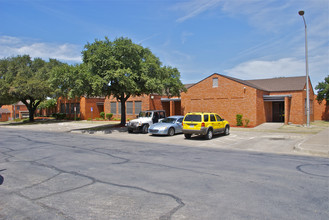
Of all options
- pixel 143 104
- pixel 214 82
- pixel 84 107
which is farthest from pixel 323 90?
pixel 84 107

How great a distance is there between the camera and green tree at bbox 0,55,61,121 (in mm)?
32438

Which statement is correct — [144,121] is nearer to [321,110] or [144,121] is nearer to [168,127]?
[168,127]

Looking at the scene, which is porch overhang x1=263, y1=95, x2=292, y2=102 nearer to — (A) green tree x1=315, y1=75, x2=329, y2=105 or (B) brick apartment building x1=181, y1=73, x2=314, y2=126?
(B) brick apartment building x1=181, y1=73, x2=314, y2=126

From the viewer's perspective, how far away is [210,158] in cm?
968

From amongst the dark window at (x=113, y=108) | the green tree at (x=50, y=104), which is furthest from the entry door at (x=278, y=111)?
the green tree at (x=50, y=104)

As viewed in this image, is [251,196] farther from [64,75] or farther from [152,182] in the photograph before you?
[64,75]

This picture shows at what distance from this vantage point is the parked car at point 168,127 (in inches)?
693

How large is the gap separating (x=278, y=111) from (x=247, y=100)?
7.38 metres

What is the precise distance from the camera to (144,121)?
20.2 m

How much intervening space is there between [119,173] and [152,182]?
4.45 feet

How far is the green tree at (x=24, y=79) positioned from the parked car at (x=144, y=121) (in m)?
16.2

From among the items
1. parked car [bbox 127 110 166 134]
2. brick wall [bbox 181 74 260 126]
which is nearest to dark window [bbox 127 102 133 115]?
brick wall [bbox 181 74 260 126]

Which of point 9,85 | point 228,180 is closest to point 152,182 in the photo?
point 228,180

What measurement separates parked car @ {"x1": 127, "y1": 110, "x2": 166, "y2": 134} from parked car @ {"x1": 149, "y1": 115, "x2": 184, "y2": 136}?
6.28 feet
